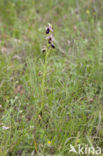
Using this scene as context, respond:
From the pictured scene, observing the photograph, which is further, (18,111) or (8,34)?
(8,34)

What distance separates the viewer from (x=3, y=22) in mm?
4504

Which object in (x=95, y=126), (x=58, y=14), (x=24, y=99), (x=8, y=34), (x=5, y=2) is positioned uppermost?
(x=5, y=2)

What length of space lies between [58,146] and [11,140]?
1.44 feet

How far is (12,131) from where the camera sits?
2.22 m

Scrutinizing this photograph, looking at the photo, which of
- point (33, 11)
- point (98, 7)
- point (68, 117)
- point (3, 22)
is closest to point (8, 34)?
point (3, 22)

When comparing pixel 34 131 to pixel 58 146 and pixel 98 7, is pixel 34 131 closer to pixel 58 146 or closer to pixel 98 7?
pixel 58 146

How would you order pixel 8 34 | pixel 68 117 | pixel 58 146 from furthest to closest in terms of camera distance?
pixel 8 34, pixel 68 117, pixel 58 146


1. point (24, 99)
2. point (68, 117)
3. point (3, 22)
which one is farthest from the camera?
point (3, 22)

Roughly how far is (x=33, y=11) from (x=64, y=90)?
8.38 ft

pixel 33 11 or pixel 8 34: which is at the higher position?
pixel 33 11

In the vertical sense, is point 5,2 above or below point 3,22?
above

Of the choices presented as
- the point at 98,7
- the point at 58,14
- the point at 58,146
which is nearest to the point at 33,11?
the point at 58,14

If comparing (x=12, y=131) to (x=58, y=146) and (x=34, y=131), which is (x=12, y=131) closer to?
(x=34, y=131)

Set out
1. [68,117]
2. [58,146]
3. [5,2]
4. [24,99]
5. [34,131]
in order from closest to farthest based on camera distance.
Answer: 1. [58,146]
2. [34,131]
3. [68,117]
4. [24,99]
5. [5,2]
